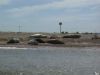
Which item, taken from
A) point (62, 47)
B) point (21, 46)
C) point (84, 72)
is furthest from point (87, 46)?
point (84, 72)

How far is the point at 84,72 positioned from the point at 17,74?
5.68 meters

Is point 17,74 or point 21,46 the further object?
point 21,46

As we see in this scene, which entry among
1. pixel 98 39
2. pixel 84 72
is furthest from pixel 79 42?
pixel 84 72

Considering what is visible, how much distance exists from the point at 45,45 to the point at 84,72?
138 feet

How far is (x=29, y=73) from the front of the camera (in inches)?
1206

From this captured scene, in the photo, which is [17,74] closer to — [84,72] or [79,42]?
[84,72]

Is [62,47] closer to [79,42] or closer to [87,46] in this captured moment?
[87,46]

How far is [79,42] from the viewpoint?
3187 inches

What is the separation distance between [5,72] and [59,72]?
167 inches

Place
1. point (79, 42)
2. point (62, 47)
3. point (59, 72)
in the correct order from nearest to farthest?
point (59, 72) → point (62, 47) → point (79, 42)

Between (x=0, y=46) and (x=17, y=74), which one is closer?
Result: (x=17, y=74)

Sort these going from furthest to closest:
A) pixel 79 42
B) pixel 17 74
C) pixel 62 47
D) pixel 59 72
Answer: pixel 79 42, pixel 62 47, pixel 59 72, pixel 17 74

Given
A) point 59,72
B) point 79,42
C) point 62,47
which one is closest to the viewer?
point 59,72

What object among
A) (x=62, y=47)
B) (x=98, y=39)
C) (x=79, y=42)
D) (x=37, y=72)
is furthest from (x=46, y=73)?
(x=98, y=39)
